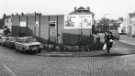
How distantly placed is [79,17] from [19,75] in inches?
580

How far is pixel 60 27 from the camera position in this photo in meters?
24.8

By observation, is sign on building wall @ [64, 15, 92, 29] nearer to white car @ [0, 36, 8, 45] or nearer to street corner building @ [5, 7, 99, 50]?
street corner building @ [5, 7, 99, 50]

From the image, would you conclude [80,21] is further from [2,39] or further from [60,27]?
[2,39]

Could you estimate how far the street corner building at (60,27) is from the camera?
21.5 meters

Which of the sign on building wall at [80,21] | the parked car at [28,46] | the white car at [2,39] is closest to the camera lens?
the parked car at [28,46]

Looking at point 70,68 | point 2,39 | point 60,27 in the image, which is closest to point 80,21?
point 60,27

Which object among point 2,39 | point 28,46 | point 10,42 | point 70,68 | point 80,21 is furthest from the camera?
point 2,39

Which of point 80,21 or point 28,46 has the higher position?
point 80,21

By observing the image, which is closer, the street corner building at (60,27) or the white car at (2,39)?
the street corner building at (60,27)

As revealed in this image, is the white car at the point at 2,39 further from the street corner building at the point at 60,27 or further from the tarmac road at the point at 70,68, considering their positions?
the tarmac road at the point at 70,68

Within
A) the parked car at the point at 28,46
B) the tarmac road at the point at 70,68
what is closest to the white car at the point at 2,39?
the parked car at the point at 28,46

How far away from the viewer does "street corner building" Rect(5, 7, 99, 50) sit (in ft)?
70.7

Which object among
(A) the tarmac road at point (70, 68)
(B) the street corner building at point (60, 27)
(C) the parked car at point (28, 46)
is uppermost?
(B) the street corner building at point (60, 27)

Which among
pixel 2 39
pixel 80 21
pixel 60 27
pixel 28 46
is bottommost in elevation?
pixel 28 46
